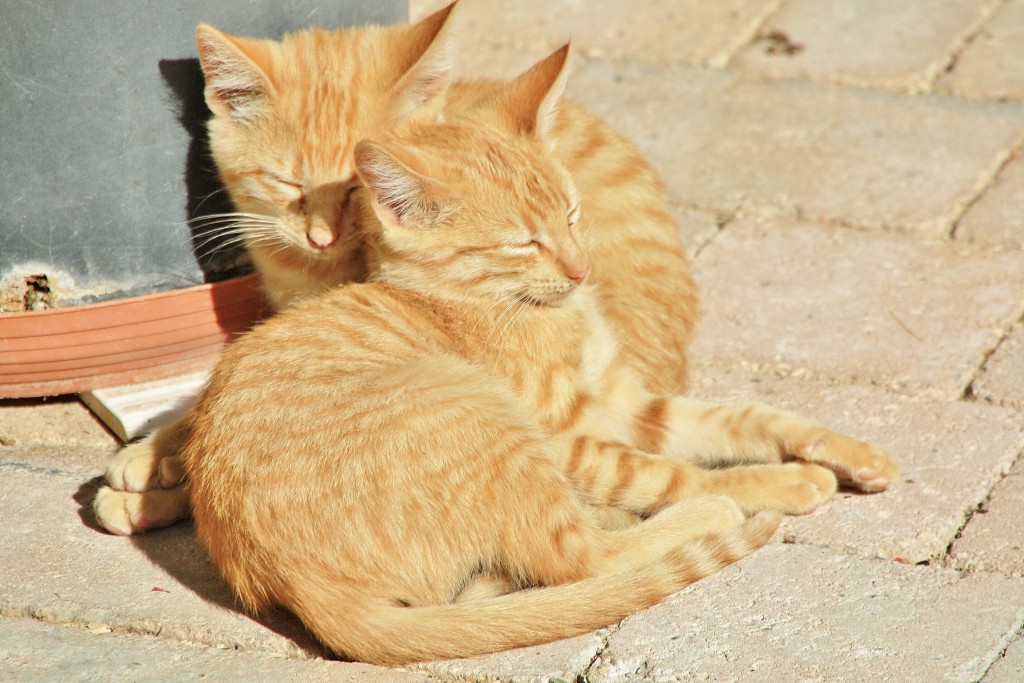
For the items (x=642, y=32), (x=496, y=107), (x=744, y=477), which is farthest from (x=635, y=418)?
(x=642, y=32)

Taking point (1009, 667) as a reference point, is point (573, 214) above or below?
above

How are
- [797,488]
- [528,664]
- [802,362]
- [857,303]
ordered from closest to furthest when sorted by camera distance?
1. [528,664]
2. [797,488]
3. [802,362]
4. [857,303]

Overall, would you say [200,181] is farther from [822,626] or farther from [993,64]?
[993,64]

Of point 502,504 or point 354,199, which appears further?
point 354,199

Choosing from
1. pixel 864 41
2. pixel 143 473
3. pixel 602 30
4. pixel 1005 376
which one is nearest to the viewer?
pixel 143 473

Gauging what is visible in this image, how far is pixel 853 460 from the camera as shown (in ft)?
9.63

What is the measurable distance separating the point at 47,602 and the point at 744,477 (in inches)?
65.9

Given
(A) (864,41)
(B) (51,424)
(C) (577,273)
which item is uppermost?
(C) (577,273)

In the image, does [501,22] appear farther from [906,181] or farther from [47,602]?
[47,602]

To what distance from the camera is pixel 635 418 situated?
3.20m

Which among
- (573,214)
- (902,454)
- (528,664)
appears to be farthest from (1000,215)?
(528,664)

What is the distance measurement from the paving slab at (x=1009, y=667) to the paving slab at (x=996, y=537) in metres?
0.27

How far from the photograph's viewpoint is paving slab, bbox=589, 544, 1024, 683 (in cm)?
238

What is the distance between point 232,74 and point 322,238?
49 cm
